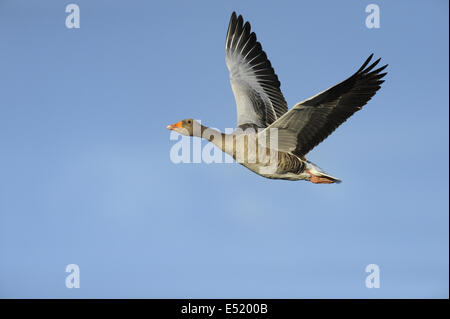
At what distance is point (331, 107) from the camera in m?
6.72

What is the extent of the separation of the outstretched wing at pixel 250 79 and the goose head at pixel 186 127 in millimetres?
954

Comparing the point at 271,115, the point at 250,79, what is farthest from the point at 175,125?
the point at 250,79

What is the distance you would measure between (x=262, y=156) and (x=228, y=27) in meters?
3.29

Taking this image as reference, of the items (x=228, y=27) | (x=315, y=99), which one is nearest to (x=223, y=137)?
(x=315, y=99)

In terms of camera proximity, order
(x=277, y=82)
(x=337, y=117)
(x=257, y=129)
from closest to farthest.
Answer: (x=337, y=117) → (x=257, y=129) → (x=277, y=82)

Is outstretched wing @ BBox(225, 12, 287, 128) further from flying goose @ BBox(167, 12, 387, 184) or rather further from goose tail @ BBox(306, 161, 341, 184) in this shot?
goose tail @ BBox(306, 161, 341, 184)

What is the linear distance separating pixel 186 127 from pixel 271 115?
1.72m

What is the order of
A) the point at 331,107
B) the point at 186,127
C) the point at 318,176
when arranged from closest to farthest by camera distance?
the point at 331,107 < the point at 318,176 < the point at 186,127

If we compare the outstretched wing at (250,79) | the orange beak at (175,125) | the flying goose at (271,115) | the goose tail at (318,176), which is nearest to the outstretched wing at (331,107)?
the flying goose at (271,115)

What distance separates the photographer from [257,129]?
7984 mm

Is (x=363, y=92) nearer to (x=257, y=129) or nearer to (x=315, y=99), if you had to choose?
(x=315, y=99)

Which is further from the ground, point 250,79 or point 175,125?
point 250,79

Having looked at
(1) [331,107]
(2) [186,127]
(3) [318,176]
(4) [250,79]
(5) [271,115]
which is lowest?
(3) [318,176]

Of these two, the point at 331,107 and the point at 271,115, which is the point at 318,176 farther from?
the point at 271,115
